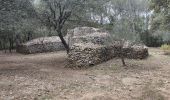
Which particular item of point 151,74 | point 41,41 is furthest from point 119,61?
point 41,41

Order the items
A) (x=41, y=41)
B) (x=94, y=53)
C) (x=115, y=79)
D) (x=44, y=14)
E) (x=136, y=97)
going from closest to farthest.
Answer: (x=136, y=97), (x=115, y=79), (x=94, y=53), (x=44, y=14), (x=41, y=41)

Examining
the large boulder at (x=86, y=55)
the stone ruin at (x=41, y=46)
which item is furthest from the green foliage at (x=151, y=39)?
the large boulder at (x=86, y=55)

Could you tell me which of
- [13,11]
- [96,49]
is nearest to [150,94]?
[96,49]

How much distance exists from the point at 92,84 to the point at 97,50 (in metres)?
4.86

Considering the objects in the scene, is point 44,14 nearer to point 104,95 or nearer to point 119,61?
point 119,61

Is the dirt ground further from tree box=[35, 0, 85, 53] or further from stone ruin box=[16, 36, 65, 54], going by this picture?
stone ruin box=[16, 36, 65, 54]

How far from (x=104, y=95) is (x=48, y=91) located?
191 centimetres

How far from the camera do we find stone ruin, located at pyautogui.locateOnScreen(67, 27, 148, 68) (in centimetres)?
1490

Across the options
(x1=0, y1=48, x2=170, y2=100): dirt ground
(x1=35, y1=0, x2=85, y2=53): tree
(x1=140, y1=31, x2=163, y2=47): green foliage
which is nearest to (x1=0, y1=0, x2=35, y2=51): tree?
(x1=35, y1=0, x2=85, y2=53): tree

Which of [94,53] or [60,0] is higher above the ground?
[60,0]

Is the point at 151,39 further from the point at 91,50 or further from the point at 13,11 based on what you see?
the point at 13,11

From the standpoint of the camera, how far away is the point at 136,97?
29.5 feet

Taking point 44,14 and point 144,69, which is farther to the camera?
point 44,14

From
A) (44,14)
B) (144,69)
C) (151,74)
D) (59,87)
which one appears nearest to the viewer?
A: (59,87)
